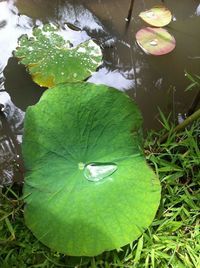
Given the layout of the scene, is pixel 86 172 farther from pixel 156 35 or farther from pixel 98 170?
pixel 156 35

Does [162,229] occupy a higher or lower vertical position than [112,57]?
lower

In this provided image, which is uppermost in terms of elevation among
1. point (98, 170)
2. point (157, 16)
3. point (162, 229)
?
point (157, 16)

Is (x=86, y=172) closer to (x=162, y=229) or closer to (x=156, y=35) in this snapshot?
(x=162, y=229)

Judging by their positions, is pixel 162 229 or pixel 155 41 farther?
pixel 155 41

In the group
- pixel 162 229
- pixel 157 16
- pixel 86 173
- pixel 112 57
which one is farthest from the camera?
pixel 157 16

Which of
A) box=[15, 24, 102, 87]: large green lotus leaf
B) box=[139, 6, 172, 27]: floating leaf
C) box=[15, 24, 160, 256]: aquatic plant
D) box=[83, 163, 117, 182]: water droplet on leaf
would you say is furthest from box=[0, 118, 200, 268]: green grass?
box=[139, 6, 172, 27]: floating leaf

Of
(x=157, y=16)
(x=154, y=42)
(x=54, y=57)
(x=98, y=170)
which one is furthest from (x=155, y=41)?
(x=98, y=170)

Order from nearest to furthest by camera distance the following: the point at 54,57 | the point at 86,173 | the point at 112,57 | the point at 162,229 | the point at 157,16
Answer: the point at 86,173 < the point at 162,229 < the point at 54,57 < the point at 112,57 < the point at 157,16
